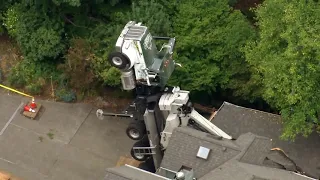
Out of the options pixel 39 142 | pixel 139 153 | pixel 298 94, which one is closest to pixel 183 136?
pixel 139 153

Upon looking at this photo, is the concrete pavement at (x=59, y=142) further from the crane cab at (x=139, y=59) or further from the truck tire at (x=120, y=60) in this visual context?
the truck tire at (x=120, y=60)

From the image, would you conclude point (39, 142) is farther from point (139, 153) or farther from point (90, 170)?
point (139, 153)

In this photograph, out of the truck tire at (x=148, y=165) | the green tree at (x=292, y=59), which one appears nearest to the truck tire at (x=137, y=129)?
the truck tire at (x=148, y=165)

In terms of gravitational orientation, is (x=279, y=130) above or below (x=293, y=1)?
below

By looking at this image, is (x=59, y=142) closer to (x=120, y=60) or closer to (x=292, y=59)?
(x=120, y=60)

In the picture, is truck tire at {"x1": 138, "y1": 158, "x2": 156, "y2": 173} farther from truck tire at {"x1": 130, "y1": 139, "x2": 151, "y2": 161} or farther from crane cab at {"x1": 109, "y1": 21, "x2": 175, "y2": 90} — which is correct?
crane cab at {"x1": 109, "y1": 21, "x2": 175, "y2": 90}

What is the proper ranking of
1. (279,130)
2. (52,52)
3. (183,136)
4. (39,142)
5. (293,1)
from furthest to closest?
(52,52)
(39,142)
(279,130)
(293,1)
(183,136)
